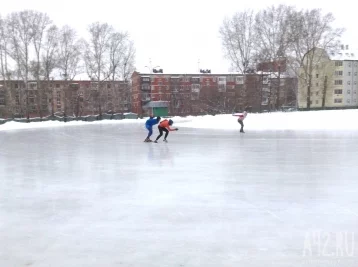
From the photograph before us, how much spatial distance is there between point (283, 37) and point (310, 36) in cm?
300

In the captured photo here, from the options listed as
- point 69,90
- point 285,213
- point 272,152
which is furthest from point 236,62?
point 285,213

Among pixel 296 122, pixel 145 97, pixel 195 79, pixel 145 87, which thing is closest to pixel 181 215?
pixel 296 122

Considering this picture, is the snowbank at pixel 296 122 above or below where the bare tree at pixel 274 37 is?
below

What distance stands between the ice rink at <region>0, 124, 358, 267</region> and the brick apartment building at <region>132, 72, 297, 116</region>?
89.6 feet

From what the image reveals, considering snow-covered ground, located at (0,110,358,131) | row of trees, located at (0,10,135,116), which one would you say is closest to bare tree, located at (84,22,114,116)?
row of trees, located at (0,10,135,116)

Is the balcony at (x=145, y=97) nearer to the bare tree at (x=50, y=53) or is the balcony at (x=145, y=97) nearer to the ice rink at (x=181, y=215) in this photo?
the bare tree at (x=50, y=53)

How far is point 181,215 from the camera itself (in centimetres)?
478

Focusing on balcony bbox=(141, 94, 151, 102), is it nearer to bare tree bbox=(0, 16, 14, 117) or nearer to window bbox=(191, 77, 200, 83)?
window bbox=(191, 77, 200, 83)

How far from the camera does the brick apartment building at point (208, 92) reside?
1833 inches

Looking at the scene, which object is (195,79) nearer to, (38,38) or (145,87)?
(145,87)

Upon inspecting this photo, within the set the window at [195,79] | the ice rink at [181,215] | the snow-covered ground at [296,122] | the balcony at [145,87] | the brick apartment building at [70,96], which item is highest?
the window at [195,79]

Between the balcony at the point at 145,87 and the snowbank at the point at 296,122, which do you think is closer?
the snowbank at the point at 296,122

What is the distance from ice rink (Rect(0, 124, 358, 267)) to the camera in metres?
3.44

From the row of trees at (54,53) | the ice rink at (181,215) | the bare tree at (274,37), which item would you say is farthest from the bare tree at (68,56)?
the ice rink at (181,215)
